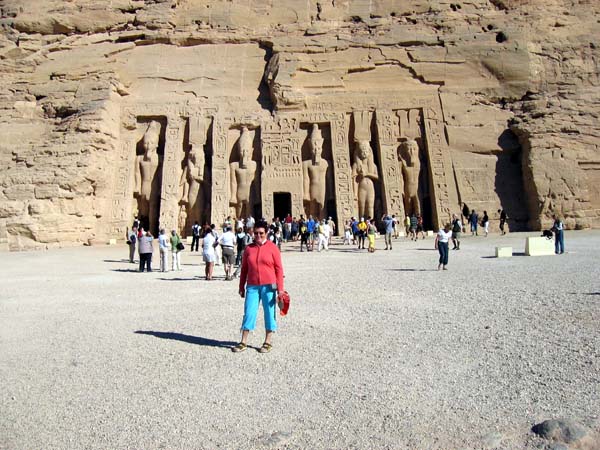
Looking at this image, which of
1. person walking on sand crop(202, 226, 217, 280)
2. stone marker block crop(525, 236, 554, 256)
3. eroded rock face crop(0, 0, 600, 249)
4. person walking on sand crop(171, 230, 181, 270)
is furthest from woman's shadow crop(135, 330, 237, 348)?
eroded rock face crop(0, 0, 600, 249)

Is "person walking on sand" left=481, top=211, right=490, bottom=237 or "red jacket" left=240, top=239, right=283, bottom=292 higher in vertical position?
"person walking on sand" left=481, top=211, right=490, bottom=237

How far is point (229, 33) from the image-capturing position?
2534 cm

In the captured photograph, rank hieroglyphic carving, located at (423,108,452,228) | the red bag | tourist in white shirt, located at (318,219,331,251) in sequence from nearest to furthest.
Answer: the red bag
tourist in white shirt, located at (318,219,331,251)
hieroglyphic carving, located at (423,108,452,228)

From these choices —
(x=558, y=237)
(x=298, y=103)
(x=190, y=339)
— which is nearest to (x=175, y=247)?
(x=190, y=339)

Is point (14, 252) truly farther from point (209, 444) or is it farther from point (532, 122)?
point (532, 122)

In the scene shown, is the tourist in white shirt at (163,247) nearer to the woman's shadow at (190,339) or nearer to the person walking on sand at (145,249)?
the person walking on sand at (145,249)

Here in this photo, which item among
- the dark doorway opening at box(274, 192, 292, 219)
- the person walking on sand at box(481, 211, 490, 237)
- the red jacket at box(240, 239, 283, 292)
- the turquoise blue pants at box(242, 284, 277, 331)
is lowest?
the turquoise blue pants at box(242, 284, 277, 331)

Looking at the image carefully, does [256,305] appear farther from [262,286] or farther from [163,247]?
[163,247]

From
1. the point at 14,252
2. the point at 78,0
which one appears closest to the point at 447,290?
the point at 14,252

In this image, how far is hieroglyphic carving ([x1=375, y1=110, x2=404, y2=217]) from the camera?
21.9 metres

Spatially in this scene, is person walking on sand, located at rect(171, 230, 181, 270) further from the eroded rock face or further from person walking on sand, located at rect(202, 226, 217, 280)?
the eroded rock face

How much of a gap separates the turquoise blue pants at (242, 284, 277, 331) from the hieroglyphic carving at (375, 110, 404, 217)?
676 inches

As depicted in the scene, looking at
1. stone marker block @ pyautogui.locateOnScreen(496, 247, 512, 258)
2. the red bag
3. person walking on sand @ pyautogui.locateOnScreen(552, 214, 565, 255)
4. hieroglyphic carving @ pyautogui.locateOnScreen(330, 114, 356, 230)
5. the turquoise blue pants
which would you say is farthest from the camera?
hieroglyphic carving @ pyautogui.locateOnScreen(330, 114, 356, 230)

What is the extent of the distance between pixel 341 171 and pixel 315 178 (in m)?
1.23
